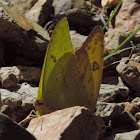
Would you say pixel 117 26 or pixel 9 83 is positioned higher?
pixel 117 26

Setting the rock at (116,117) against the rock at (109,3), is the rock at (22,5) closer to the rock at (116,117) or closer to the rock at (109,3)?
the rock at (109,3)

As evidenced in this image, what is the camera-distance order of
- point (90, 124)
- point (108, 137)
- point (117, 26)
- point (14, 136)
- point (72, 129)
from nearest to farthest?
point (14, 136), point (72, 129), point (90, 124), point (108, 137), point (117, 26)

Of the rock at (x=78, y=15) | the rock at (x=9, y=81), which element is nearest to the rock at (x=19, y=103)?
the rock at (x=9, y=81)

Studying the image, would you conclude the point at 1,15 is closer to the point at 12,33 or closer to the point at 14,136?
the point at 12,33

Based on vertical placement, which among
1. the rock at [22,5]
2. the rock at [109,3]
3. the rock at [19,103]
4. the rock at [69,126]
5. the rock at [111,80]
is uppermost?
the rock at [109,3]

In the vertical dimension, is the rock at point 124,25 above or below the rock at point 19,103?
above

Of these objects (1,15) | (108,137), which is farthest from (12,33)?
(108,137)
